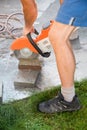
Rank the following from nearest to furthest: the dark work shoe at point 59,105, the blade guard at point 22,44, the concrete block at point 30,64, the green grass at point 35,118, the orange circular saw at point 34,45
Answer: the green grass at point 35,118
the dark work shoe at point 59,105
the orange circular saw at point 34,45
the blade guard at point 22,44
the concrete block at point 30,64

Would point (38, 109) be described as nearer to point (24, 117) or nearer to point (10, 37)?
point (24, 117)

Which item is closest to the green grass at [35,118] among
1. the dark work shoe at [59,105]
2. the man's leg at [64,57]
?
the dark work shoe at [59,105]

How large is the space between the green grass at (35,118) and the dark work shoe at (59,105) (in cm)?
5

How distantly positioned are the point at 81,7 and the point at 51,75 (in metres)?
1.21

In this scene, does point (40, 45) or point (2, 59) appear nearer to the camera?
point (40, 45)

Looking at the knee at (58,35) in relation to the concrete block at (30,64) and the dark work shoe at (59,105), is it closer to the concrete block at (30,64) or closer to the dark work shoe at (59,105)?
the dark work shoe at (59,105)

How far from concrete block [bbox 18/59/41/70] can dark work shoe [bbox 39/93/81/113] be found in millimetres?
712

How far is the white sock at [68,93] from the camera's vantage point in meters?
3.37

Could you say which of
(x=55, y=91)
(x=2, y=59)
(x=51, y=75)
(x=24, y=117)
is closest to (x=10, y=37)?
(x=2, y=59)

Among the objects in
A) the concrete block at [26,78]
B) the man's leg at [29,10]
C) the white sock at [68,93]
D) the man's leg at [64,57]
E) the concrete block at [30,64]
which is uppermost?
the man's leg at [29,10]

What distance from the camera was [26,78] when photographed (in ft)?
13.1

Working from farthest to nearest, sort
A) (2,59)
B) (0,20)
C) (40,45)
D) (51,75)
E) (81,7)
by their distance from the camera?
(0,20) → (2,59) → (51,75) → (40,45) → (81,7)

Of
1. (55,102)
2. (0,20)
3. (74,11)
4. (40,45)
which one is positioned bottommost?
(0,20)

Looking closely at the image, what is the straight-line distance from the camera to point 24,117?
3.47 meters
